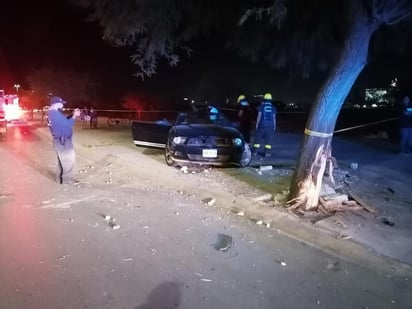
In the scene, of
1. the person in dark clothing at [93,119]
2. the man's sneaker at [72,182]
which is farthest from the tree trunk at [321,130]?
the person in dark clothing at [93,119]

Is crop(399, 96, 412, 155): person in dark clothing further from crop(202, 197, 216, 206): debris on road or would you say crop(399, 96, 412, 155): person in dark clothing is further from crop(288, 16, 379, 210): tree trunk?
crop(202, 197, 216, 206): debris on road

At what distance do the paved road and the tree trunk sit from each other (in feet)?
3.58

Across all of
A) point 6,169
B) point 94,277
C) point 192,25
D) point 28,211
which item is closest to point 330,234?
point 94,277

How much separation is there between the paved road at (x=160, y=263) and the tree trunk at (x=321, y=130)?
1.09m

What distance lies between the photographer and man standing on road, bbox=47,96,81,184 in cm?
868

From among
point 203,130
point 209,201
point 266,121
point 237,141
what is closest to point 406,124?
point 266,121

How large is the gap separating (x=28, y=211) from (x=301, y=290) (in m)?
4.48

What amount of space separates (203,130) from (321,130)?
3.86 m

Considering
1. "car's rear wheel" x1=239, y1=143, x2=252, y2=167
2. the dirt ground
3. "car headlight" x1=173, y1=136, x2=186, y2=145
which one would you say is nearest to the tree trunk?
the dirt ground

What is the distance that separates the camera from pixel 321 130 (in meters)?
7.02

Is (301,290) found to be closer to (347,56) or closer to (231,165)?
(347,56)

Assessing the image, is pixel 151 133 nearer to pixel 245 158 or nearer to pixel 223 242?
pixel 245 158

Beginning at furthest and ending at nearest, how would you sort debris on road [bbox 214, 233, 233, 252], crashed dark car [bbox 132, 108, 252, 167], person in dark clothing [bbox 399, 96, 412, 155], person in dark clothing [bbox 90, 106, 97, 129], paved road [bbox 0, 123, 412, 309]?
person in dark clothing [bbox 90, 106, 97, 129]
person in dark clothing [bbox 399, 96, 412, 155]
crashed dark car [bbox 132, 108, 252, 167]
debris on road [bbox 214, 233, 233, 252]
paved road [bbox 0, 123, 412, 309]

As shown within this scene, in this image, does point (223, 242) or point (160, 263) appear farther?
point (223, 242)
